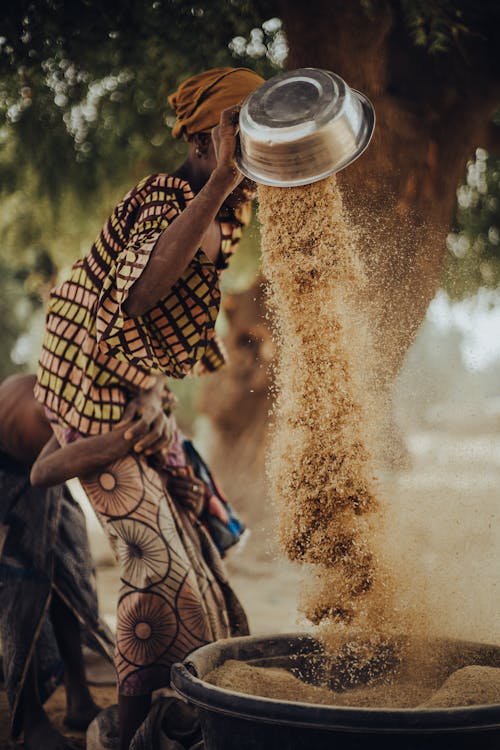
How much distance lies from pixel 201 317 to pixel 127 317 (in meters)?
0.27

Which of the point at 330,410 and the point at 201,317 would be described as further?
the point at 201,317

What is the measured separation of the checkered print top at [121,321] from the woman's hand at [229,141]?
234 mm

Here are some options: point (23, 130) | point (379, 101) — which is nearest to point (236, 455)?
point (23, 130)

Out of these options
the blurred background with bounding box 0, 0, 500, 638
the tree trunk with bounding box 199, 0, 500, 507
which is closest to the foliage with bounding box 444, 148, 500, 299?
the blurred background with bounding box 0, 0, 500, 638

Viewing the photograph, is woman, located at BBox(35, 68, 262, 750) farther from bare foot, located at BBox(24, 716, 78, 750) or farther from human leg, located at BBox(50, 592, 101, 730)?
human leg, located at BBox(50, 592, 101, 730)

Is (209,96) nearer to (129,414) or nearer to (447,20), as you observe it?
(129,414)

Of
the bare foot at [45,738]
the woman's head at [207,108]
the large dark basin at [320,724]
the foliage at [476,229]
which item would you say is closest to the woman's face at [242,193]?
the woman's head at [207,108]

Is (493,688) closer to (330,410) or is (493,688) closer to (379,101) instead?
(330,410)

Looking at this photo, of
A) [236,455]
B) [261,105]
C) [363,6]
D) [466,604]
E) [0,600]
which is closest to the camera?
[261,105]

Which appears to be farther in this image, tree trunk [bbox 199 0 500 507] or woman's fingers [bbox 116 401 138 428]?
tree trunk [bbox 199 0 500 507]

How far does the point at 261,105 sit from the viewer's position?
2.18 metres

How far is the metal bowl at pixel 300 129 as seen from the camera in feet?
7.00

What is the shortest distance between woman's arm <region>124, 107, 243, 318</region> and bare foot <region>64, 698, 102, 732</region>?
1973 millimetres

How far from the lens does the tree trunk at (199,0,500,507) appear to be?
11.6ft
